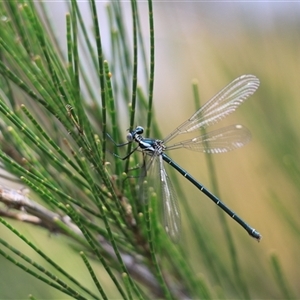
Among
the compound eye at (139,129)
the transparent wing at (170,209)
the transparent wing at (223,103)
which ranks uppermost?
the transparent wing at (223,103)

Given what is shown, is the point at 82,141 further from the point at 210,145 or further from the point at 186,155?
the point at 186,155

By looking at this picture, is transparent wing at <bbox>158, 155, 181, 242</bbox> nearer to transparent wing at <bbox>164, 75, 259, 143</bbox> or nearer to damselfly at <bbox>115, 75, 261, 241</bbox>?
damselfly at <bbox>115, 75, 261, 241</bbox>

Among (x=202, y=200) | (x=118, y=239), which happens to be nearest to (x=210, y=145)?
(x=202, y=200)

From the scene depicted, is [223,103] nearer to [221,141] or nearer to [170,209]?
[221,141]

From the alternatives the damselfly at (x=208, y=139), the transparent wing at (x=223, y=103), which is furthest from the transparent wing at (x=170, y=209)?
the transparent wing at (x=223, y=103)

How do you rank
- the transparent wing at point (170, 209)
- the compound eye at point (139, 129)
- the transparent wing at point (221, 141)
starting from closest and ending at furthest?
the transparent wing at point (170, 209)
the compound eye at point (139, 129)
the transparent wing at point (221, 141)

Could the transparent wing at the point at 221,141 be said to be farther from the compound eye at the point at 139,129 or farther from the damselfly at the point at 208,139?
the compound eye at the point at 139,129
